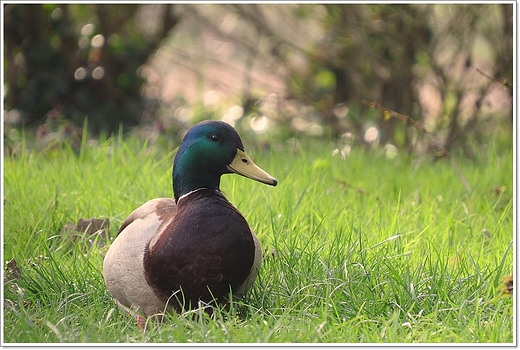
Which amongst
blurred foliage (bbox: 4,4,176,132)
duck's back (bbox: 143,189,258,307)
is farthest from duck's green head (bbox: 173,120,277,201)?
blurred foliage (bbox: 4,4,176,132)

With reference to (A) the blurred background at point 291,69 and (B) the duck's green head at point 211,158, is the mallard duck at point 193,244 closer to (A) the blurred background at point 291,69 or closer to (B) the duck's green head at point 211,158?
(B) the duck's green head at point 211,158

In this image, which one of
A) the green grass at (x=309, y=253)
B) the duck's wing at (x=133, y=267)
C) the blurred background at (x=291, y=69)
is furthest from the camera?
the blurred background at (x=291, y=69)

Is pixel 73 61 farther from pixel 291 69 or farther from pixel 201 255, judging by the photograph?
pixel 201 255

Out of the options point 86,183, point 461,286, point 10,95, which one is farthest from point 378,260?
point 10,95

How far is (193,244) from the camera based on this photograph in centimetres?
293

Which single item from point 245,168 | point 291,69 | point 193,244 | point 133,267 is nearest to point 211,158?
point 245,168

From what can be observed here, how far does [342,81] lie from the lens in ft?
24.2

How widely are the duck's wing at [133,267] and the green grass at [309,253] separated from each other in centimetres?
10

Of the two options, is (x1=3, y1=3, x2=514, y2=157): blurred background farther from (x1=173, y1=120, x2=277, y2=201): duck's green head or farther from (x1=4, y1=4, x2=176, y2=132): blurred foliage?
(x1=173, y1=120, x2=277, y2=201): duck's green head

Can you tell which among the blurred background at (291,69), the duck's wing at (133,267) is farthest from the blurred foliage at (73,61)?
the duck's wing at (133,267)

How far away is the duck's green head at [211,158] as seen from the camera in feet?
10.2

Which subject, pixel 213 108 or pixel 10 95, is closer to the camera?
pixel 10 95
